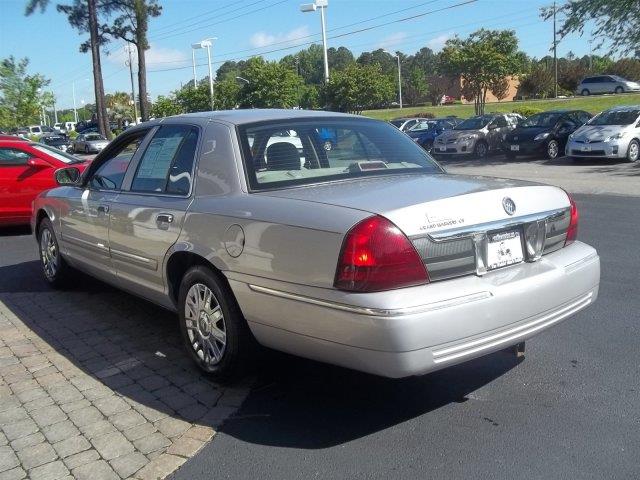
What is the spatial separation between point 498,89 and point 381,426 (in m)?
36.4

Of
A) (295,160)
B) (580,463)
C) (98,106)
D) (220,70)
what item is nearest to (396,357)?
(580,463)

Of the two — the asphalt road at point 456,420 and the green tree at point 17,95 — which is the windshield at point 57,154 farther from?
the green tree at point 17,95

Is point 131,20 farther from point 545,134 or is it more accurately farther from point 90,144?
point 545,134

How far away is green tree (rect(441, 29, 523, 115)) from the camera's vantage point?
34.0 meters

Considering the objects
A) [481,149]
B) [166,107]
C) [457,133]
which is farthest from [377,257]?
[166,107]

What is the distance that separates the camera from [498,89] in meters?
37.7

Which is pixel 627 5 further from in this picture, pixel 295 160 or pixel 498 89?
pixel 295 160

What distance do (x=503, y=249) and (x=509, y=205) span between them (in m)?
0.25

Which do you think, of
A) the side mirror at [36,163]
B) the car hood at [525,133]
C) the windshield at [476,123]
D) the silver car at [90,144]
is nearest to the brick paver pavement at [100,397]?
the side mirror at [36,163]

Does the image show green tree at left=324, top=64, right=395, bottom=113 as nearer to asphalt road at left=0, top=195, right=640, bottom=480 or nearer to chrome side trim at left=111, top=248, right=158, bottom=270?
chrome side trim at left=111, top=248, right=158, bottom=270

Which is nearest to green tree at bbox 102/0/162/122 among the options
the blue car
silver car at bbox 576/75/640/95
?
the blue car

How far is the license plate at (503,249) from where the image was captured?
142 inches

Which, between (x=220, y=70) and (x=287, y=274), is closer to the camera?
(x=287, y=274)

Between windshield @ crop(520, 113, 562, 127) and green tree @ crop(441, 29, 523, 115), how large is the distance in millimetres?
10785
